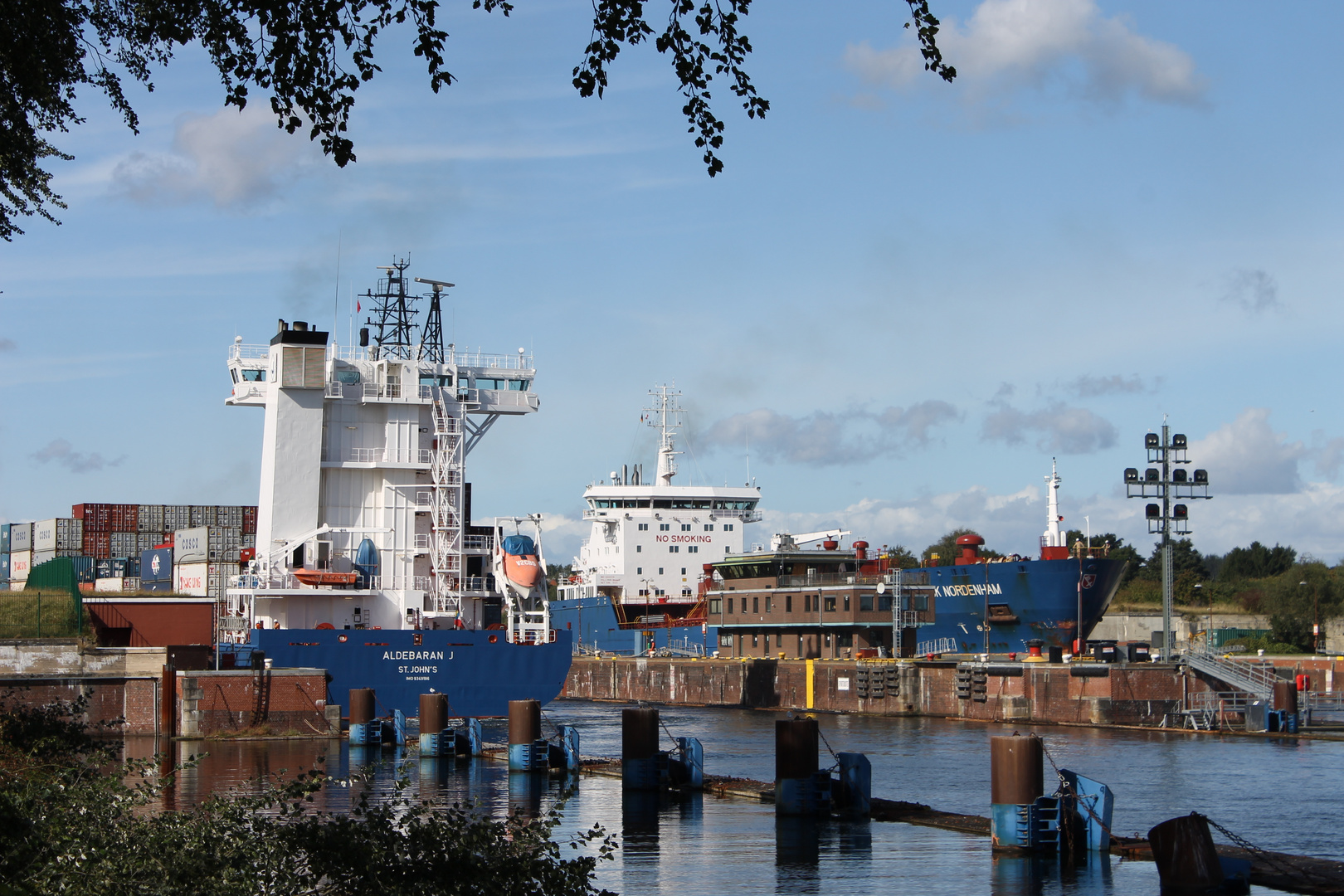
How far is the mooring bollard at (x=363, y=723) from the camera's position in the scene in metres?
35.4

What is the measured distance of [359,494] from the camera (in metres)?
43.3

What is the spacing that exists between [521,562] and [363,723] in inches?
319

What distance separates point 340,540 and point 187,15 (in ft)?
109

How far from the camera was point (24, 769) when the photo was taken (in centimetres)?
1570

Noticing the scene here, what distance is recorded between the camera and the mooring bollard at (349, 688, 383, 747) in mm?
35406

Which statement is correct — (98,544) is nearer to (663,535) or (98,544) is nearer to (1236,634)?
(663,535)

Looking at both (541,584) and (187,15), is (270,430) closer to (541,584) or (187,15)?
(541,584)

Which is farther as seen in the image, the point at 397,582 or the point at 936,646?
the point at 936,646

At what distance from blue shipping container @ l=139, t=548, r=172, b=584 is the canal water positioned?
46.0 feet

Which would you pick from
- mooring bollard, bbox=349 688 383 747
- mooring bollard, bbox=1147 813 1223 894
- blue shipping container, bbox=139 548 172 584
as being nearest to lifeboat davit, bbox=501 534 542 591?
mooring bollard, bbox=349 688 383 747

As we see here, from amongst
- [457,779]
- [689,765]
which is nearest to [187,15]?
[689,765]

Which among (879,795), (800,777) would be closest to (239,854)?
(800,777)

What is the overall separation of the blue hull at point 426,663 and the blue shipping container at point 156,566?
1194 centimetres

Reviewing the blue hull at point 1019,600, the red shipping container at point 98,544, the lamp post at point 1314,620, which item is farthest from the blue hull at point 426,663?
the lamp post at point 1314,620
